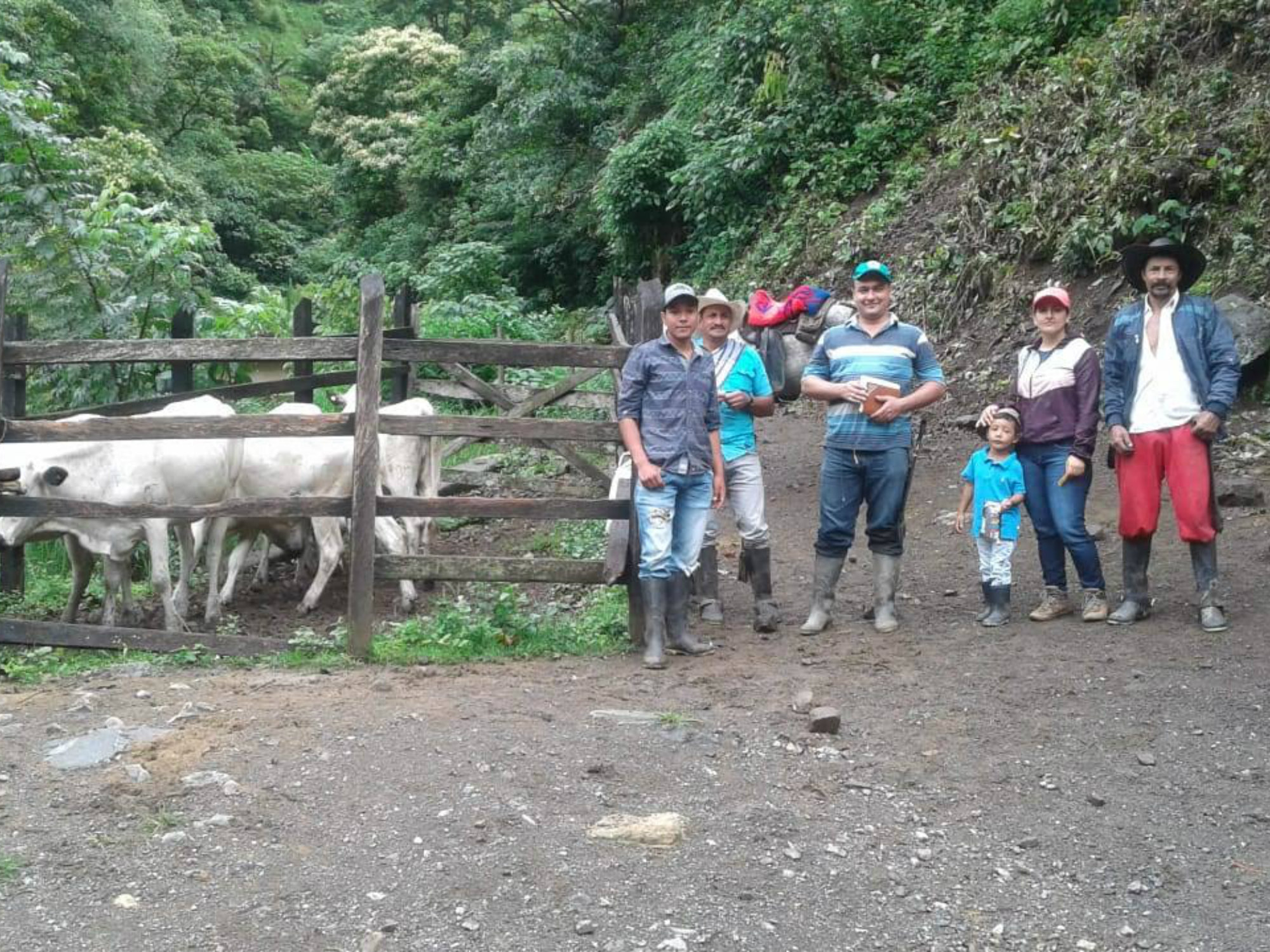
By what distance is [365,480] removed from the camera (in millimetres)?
6598

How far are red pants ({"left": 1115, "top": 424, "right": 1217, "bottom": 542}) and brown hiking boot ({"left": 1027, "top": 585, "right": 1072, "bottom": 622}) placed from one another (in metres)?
0.49

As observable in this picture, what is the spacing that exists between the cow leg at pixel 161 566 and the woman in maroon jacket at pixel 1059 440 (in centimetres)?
504

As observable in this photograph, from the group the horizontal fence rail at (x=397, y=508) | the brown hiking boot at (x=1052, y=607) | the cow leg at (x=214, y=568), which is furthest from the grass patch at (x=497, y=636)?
the brown hiking boot at (x=1052, y=607)

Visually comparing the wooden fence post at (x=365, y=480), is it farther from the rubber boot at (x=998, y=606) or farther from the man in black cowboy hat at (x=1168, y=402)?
the man in black cowboy hat at (x=1168, y=402)

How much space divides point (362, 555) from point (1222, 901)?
418 cm

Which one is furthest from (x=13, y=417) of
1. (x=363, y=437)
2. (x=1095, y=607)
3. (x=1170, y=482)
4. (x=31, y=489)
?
(x=1170, y=482)

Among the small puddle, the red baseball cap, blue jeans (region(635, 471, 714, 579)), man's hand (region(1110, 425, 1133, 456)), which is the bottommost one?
the small puddle

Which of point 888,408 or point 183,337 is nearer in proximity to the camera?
point 888,408

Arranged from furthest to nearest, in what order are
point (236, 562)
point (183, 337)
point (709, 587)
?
point (183, 337)
point (236, 562)
point (709, 587)

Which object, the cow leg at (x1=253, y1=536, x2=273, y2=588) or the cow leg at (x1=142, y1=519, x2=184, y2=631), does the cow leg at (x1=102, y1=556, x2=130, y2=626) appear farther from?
the cow leg at (x1=253, y1=536, x2=273, y2=588)

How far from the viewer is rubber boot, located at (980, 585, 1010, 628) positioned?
6965 mm

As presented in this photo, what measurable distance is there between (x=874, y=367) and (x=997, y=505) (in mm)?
994

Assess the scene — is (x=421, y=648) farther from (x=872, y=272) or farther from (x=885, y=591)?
(x=872, y=272)

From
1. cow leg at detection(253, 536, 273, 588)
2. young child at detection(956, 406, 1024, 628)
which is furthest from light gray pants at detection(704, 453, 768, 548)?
cow leg at detection(253, 536, 273, 588)
